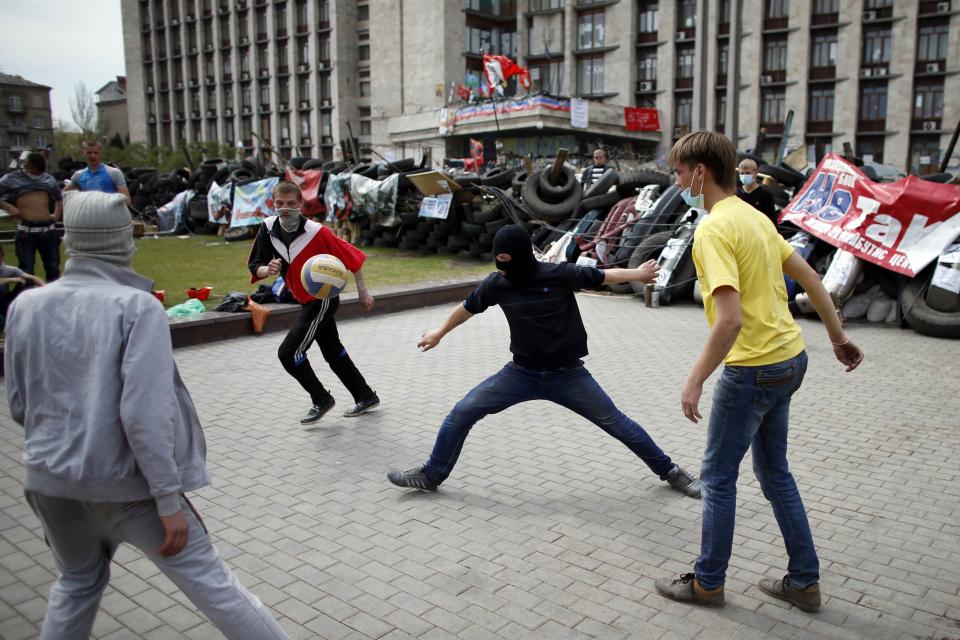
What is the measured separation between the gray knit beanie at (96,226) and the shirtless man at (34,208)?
7.79m

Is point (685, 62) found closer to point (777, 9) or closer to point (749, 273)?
point (777, 9)

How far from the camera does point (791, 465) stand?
4.87m

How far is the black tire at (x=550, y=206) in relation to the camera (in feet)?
47.8

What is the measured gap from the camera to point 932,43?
4522 centimetres

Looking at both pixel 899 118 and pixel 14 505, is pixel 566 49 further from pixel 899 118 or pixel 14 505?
pixel 14 505

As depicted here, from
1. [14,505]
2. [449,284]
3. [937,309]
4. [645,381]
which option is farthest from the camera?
[449,284]

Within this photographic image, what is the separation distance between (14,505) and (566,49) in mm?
58151

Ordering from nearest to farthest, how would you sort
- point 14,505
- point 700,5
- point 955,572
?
point 955,572 < point 14,505 < point 700,5

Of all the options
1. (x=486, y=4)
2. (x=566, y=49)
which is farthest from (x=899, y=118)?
(x=486, y=4)

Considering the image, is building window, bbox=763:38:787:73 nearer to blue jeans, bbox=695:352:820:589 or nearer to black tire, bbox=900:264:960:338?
black tire, bbox=900:264:960:338

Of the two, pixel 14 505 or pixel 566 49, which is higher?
A: pixel 566 49

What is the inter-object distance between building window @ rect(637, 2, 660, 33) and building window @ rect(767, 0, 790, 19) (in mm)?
7699

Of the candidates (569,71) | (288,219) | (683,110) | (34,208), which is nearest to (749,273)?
(288,219)

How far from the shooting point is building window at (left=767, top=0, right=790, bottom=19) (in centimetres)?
4928
